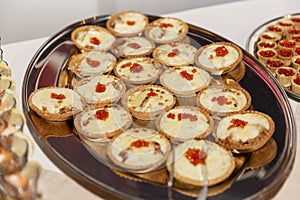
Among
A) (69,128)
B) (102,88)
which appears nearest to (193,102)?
(102,88)

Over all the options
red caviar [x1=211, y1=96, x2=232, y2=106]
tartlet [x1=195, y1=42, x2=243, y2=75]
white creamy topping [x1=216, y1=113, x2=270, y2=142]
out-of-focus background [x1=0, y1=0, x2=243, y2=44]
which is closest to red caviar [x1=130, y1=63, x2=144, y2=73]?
tartlet [x1=195, y1=42, x2=243, y2=75]

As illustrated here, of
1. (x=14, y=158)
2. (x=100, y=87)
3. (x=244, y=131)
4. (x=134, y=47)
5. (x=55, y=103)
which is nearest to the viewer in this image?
(x=14, y=158)

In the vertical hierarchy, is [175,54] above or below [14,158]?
below

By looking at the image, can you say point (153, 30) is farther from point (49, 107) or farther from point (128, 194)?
point (128, 194)

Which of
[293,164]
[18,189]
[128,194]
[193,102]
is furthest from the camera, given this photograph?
[193,102]

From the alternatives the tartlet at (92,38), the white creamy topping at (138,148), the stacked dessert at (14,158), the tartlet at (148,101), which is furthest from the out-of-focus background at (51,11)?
the stacked dessert at (14,158)

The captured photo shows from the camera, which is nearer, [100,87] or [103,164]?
[103,164]

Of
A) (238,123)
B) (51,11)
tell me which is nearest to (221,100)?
(238,123)

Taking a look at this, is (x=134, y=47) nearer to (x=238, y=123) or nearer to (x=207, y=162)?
(x=238, y=123)
